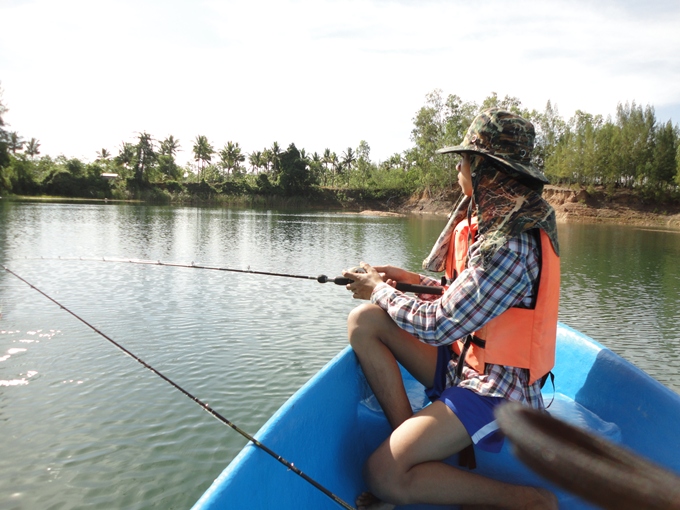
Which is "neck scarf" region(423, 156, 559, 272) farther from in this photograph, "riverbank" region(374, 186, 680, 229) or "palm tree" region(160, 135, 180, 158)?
"palm tree" region(160, 135, 180, 158)

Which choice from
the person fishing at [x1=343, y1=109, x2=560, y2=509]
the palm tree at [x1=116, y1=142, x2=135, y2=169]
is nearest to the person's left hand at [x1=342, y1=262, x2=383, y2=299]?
the person fishing at [x1=343, y1=109, x2=560, y2=509]

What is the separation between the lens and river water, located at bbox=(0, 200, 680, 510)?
3.54 m

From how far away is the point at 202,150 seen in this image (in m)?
76.6

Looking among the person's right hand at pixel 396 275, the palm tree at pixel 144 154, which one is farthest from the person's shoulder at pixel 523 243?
the palm tree at pixel 144 154

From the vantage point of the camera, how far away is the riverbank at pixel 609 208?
139ft

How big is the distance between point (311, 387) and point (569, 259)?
16.4 metres

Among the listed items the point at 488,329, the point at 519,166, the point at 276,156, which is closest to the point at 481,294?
the point at 488,329

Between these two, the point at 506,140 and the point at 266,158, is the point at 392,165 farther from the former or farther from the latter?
the point at 506,140

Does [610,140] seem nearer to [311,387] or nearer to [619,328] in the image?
[619,328]

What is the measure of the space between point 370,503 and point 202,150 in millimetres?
79392

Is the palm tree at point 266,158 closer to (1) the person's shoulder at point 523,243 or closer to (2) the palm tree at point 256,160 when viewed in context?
(2) the palm tree at point 256,160

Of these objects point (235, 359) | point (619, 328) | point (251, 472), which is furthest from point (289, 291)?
point (251, 472)

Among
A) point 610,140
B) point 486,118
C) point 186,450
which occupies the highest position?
point 610,140

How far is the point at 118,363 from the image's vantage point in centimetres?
547
